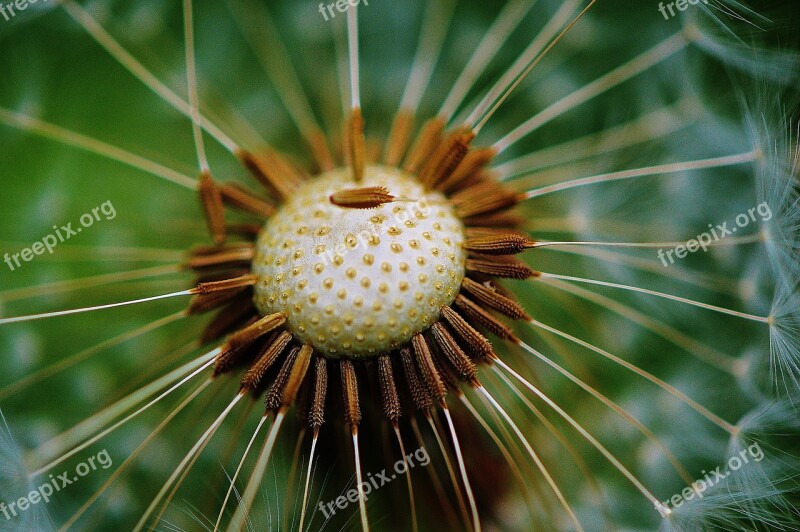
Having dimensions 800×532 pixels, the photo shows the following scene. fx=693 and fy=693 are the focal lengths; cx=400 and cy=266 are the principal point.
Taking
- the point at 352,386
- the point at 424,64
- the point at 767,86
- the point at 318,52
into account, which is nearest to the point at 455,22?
the point at 424,64

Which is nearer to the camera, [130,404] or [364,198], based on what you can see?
[364,198]

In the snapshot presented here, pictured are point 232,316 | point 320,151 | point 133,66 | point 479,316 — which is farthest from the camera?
point 133,66

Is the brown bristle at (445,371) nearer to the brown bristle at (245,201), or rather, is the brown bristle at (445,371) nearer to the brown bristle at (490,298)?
the brown bristle at (490,298)
